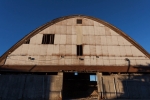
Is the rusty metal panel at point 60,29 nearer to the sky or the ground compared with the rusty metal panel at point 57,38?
nearer to the sky

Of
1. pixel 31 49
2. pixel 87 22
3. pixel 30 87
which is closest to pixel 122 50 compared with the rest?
pixel 87 22

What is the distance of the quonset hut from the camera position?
1947 centimetres

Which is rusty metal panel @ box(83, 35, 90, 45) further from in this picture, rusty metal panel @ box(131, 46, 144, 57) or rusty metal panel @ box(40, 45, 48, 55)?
rusty metal panel @ box(131, 46, 144, 57)

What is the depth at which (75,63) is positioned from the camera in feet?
71.5

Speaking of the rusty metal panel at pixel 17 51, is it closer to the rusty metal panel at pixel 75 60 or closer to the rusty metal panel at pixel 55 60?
the rusty metal panel at pixel 55 60

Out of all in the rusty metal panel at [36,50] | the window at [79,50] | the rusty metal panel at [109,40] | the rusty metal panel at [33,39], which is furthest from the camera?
the rusty metal panel at [109,40]

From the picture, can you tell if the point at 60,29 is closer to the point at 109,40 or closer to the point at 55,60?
the point at 55,60

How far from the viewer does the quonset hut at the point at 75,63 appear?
1947 cm

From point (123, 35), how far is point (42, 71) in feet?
41.6

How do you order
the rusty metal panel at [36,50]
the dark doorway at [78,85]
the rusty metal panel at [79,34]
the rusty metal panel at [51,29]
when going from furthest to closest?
the dark doorway at [78,85]
the rusty metal panel at [51,29]
the rusty metal panel at [79,34]
the rusty metal panel at [36,50]

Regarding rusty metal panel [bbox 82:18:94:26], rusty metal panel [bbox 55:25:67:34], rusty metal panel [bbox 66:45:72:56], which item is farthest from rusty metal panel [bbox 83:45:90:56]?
rusty metal panel [bbox 82:18:94:26]

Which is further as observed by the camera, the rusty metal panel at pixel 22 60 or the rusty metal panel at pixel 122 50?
the rusty metal panel at pixel 122 50

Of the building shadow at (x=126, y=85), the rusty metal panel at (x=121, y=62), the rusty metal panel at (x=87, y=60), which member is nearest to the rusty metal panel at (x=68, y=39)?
the rusty metal panel at (x=87, y=60)

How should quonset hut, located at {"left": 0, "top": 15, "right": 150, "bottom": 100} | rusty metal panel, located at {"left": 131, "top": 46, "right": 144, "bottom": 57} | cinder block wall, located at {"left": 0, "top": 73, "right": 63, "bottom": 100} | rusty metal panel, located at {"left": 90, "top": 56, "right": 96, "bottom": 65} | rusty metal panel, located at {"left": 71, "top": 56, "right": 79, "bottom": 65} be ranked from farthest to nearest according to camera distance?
rusty metal panel, located at {"left": 131, "top": 46, "right": 144, "bottom": 57} < rusty metal panel, located at {"left": 90, "top": 56, "right": 96, "bottom": 65} < rusty metal panel, located at {"left": 71, "top": 56, "right": 79, "bottom": 65} < quonset hut, located at {"left": 0, "top": 15, "right": 150, "bottom": 100} < cinder block wall, located at {"left": 0, "top": 73, "right": 63, "bottom": 100}
